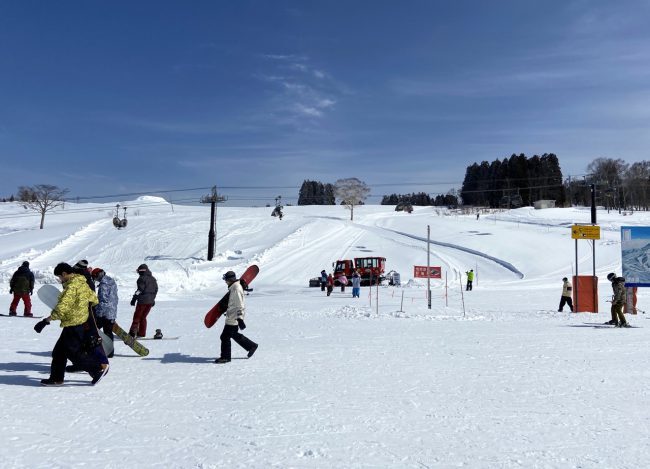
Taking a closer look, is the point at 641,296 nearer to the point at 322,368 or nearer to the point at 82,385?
the point at 322,368

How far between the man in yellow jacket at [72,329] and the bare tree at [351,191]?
9396 centimetres

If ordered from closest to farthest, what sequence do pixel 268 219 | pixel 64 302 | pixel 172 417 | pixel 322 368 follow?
pixel 172 417 < pixel 64 302 < pixel 322 368 < pixel 268 219

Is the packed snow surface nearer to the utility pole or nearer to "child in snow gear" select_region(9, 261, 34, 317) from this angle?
"child in snow gear" select_region(9, 261, 34, 317)

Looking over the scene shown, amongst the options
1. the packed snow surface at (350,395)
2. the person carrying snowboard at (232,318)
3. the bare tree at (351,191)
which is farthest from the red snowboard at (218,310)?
the bare tree at (351,191)

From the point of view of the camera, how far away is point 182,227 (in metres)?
68.8

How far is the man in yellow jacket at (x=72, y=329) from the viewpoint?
285 inches

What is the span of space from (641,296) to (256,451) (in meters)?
26.1

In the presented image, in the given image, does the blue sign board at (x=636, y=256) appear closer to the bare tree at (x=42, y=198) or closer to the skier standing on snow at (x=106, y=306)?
the skier standing on snow at (x=106, y=306)

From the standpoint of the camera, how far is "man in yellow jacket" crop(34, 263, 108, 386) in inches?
285

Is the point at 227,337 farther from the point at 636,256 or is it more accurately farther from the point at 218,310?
the point at 636,256

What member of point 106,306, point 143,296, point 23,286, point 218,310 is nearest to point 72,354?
point 106,306

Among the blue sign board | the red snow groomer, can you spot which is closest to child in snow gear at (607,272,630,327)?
the blue sign board

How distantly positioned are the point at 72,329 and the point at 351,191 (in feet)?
313

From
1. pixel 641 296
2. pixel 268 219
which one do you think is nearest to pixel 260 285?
pixel 641 296
